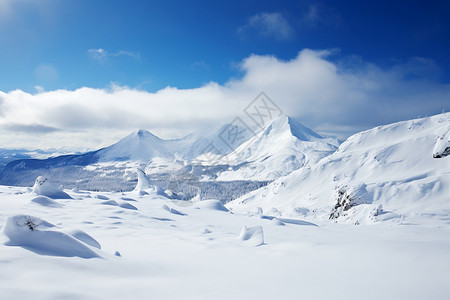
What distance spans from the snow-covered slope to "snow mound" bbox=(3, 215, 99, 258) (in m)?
25.4

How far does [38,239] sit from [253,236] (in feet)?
21.1

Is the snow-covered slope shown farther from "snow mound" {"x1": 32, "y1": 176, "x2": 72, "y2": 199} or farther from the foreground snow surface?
"snow mound" {"x1": 32, "y1": 176, "x2": 72, "y2": 199}

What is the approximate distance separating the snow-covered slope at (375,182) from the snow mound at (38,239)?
83.2 ft

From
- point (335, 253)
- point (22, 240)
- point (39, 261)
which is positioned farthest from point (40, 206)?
point (335, 253)

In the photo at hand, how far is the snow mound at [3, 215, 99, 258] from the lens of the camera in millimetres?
4984

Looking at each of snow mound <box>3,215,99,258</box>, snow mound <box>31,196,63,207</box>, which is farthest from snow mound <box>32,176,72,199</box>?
snow mound <box>3,215,99,258</box>

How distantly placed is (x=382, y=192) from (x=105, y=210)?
60654 millimetres

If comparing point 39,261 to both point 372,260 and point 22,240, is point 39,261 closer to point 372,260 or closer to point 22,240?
point 22,240

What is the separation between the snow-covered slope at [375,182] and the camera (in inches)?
1294

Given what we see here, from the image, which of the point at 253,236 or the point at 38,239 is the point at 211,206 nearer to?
the point at 253,236

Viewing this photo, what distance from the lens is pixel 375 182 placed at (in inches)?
2525

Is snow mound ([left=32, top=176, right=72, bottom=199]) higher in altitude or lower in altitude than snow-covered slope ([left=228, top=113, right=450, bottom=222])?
lower

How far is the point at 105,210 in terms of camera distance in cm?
1383

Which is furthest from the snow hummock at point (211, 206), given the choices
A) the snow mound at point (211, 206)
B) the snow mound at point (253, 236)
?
the snow mound at point (253, 236)
